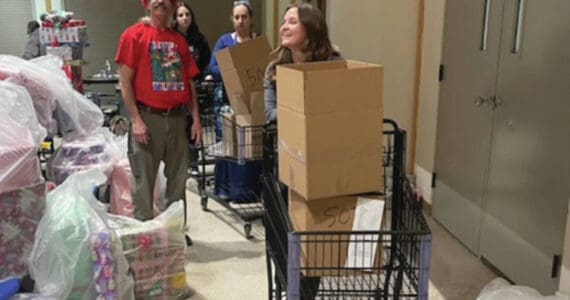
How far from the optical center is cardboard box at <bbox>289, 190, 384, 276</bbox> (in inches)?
67.3

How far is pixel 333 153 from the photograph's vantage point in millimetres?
1726

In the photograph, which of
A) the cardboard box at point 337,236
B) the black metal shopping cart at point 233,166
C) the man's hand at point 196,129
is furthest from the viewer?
the black metal shopping cart at point 233,166

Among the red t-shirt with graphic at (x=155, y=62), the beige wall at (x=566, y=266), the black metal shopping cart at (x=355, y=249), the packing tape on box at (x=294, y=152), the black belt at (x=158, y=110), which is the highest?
the red t-shirt with graphic at (x=155, y=62)

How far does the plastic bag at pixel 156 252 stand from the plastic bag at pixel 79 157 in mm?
785

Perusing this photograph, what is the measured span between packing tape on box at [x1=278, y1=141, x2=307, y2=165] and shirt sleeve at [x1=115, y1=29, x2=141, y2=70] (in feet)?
4.34

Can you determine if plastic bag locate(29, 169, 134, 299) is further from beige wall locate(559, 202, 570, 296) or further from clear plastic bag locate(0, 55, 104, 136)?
beige wall locate(559, 202, 570, 296)

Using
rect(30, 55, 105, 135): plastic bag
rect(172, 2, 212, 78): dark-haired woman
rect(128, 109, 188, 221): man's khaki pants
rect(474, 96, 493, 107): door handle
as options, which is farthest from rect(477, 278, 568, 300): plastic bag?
rect(172, 2, 212, 78): dark-haired woman

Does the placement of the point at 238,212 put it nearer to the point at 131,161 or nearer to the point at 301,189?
the point at 131,161

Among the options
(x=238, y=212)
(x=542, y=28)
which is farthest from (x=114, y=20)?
(x=542, y=28)

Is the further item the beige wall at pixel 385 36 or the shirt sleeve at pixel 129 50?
the beige wall at pixel 385 36

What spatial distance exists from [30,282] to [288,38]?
1.51m

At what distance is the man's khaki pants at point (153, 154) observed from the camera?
3.04 m

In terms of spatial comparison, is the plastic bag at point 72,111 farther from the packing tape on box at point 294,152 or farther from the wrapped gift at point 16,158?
the packing tape on box at point 294,152

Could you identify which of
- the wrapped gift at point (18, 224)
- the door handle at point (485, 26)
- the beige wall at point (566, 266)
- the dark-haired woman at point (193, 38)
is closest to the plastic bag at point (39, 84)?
the wrapped gift at point (18, 224)
